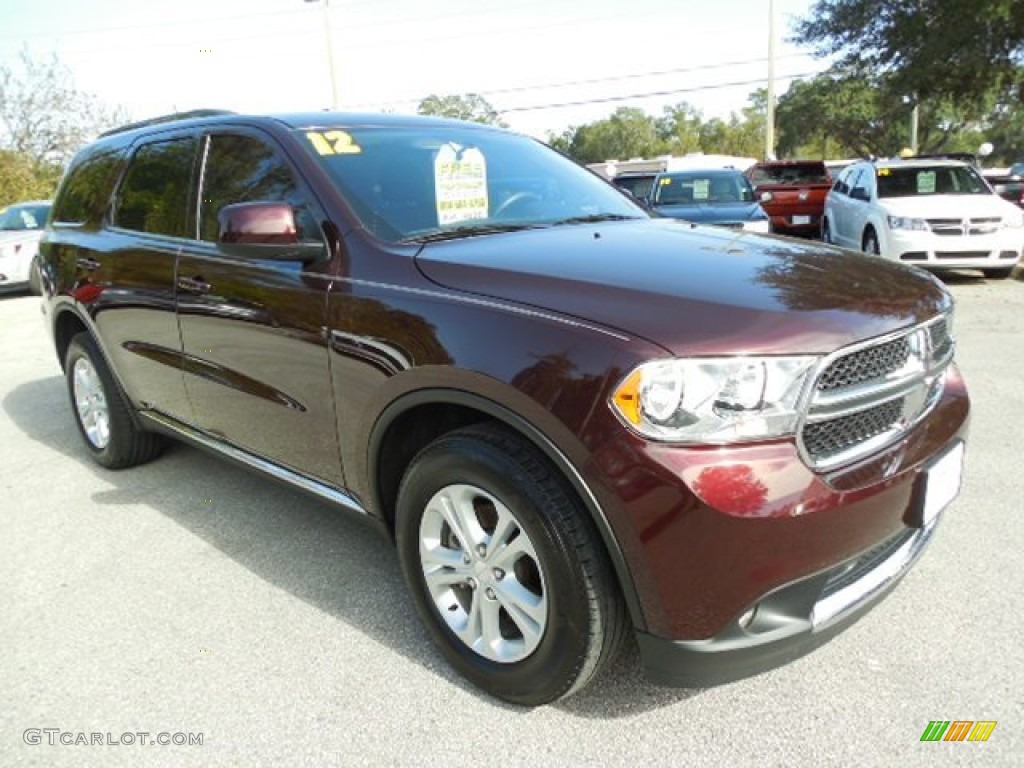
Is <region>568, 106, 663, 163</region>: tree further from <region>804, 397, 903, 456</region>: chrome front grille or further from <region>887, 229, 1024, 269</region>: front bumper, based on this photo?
<region>804, 397, 903, 456</region>: chrome front grille

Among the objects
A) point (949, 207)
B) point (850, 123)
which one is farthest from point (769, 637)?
point (850, 123)

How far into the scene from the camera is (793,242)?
9.68 ft

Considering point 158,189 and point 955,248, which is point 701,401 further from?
point 955,248

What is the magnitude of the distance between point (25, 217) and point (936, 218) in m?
14.2

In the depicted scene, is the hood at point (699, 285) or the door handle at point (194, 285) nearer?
the hood at point (699, 285)

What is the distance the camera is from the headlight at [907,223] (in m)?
9.43

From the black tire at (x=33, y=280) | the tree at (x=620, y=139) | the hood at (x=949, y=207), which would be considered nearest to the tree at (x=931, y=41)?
the hood at (x=949, y=207)

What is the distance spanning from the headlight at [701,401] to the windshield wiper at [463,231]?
1045mm

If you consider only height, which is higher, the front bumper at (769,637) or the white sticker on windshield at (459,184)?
the white sticker on windshield at (459,184)

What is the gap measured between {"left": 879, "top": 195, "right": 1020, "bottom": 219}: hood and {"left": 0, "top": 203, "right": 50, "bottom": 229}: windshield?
13.4 meters

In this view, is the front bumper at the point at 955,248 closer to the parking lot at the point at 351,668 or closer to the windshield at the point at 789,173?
the parking lot at the point at 351,668

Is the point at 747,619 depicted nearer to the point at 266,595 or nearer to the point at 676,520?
the point at 676,520

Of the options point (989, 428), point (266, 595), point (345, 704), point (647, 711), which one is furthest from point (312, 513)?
point (989, 428)

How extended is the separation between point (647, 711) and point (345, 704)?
882 millimetres
